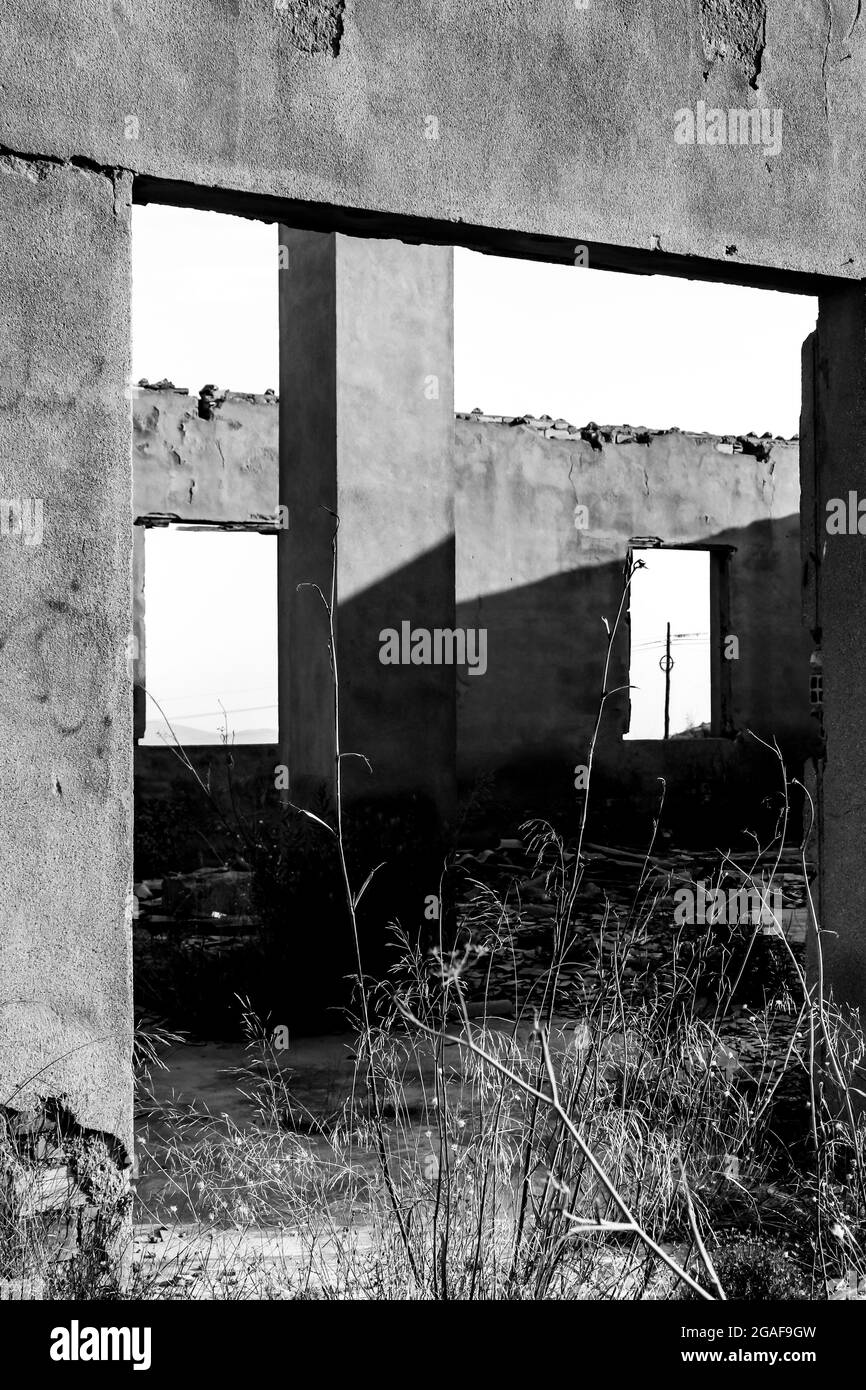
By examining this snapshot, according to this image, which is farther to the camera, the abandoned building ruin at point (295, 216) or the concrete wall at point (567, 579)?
the concrete wall at point (567, 579)

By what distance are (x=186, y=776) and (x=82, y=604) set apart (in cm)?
946

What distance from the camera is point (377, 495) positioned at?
24.6 feet

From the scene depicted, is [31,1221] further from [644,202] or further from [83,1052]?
[644,202]

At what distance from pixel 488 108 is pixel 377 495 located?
13.3 ft

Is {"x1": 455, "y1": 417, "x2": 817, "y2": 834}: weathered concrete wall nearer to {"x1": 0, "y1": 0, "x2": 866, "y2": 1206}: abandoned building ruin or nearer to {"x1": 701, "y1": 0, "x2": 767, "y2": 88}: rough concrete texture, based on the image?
{"x1": 0, "y1": 0, "x2": 866, "y2": 1206}: abandoned building ruin

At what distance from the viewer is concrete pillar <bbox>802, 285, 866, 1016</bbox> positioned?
159 inches

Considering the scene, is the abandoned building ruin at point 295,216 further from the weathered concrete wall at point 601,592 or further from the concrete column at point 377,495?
the weathered concrete wall at point 601,592

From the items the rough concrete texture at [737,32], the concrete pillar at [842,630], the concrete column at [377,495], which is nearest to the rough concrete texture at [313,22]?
the rough concrete texture at [737,32]

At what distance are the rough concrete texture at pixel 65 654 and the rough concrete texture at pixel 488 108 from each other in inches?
9.4

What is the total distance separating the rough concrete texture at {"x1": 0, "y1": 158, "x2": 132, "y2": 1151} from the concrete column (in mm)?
4196

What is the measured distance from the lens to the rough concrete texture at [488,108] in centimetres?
309

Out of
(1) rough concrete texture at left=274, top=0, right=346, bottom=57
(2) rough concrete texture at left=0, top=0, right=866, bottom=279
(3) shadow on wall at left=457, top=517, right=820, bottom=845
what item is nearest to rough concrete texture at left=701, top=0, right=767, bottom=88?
(2) rough concrete texture at left=0, top=0, right=866, bottom=279

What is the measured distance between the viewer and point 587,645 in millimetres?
12961

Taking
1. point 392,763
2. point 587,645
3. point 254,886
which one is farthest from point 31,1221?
point 587,645
